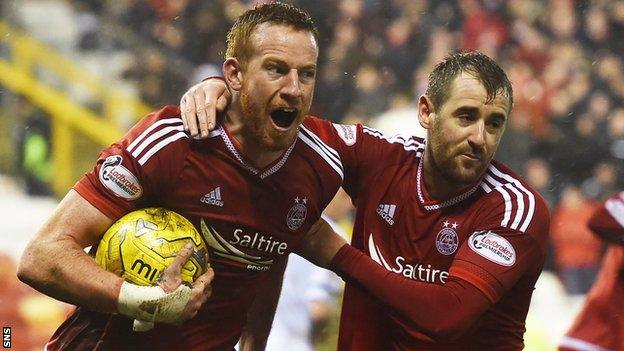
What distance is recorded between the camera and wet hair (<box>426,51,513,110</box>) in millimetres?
4012

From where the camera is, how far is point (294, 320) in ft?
22.8

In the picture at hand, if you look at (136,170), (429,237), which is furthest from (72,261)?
(429,237)

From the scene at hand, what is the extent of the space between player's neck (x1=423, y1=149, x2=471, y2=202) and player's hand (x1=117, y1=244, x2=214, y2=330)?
113cm

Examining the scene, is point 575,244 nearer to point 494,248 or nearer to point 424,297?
point 494,248

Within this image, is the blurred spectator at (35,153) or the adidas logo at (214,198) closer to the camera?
the adidas logo at (214,198)

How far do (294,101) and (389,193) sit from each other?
2.25ft

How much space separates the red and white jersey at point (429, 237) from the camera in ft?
13.2

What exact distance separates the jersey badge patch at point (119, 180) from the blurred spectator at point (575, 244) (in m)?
6.97

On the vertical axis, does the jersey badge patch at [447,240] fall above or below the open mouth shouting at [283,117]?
below

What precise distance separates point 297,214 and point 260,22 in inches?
28.1

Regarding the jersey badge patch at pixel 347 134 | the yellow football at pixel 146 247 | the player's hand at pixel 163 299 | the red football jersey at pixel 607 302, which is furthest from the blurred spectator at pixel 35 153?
the player's hand at pixel 163 299

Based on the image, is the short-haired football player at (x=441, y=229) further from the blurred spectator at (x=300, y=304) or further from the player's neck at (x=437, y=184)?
the blurred spectator at (x=300, y=304)

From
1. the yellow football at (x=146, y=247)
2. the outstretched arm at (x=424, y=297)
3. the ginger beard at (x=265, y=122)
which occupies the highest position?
the ginger beard at (x=265, y=122)

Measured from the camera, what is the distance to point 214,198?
3855mm
